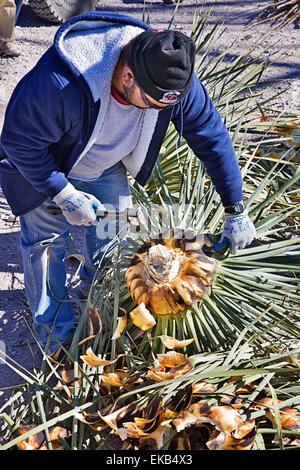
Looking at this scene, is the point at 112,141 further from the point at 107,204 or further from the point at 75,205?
the point at 107,204

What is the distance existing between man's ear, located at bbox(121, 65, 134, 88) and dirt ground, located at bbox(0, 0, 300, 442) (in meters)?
0.90

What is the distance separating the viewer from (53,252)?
2227mm

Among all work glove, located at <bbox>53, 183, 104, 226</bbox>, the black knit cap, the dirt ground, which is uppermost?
the black knit cap

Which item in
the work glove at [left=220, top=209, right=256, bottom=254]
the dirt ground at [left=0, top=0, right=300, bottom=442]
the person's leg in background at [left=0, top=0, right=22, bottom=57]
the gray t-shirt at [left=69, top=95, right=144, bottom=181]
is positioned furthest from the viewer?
the person's leg in background at [left=0, top=0, right=22, bottom=57]

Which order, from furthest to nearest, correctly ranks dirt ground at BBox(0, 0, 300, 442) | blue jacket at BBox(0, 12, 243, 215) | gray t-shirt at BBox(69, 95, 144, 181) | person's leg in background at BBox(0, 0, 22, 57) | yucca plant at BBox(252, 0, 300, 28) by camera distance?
1. yucca plant at BBox(252, 0, 300, 28)
2. person's leg in background at BBox(0, 0, 22, 57)
3. dirt ground at BBox(0, 0, 300, 442)
4. gray t-shirt at BBox(69, 95, 144, 181)
5. blue jacket at BBox(0, 12, 243, 215)

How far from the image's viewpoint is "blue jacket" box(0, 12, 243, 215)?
1.71 m

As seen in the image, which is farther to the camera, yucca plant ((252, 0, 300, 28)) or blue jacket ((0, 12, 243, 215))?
yucca plant ((252, 0, 300, 28))

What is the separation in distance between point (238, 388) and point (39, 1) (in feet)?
14.2

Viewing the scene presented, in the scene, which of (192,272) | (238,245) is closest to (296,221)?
(238,245)

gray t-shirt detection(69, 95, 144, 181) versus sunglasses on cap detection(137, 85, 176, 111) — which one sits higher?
sunglasses on cap detection(137, 85, 176, 111)

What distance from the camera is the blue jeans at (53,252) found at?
2.16 metres

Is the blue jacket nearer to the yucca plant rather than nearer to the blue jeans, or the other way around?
the blue jeans

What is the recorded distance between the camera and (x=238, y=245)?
2.04 m

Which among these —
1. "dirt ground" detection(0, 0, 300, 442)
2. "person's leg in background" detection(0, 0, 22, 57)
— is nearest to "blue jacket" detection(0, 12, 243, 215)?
"dirt ground" detection(0, 0, 300, 442)
